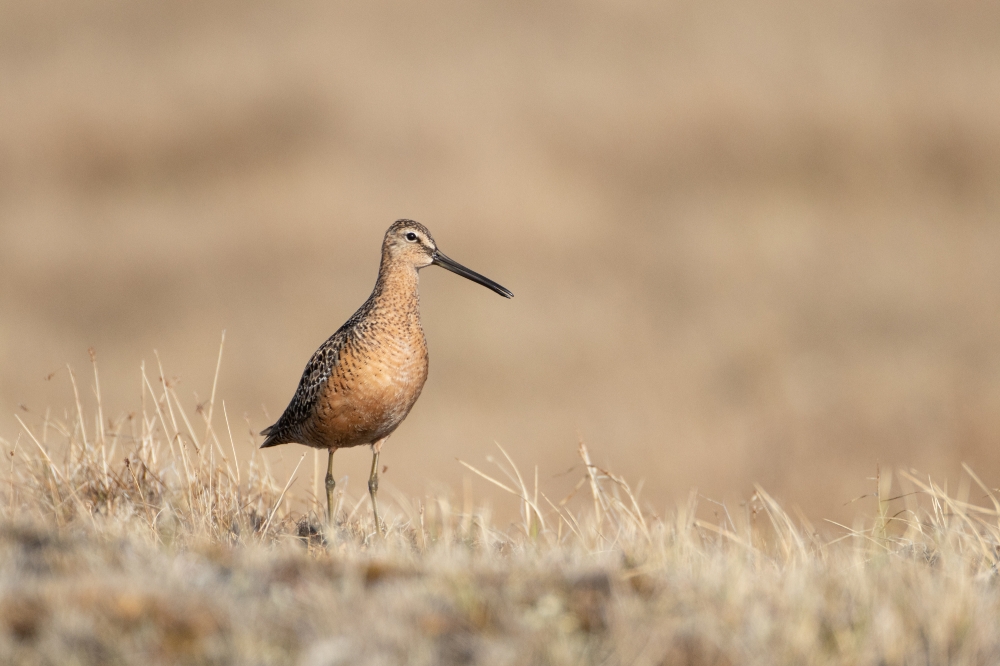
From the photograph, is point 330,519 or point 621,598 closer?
point 621,598

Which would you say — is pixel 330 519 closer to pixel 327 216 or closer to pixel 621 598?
pixel 621 598

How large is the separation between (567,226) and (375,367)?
13330 mm

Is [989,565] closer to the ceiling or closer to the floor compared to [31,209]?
closer to the floor

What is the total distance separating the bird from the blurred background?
6.65m

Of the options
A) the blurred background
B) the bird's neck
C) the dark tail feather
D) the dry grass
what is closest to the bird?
the bird's neck

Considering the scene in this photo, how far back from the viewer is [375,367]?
4902 millimetres

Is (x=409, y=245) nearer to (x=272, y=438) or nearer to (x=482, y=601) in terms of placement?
(x=272, y=438)

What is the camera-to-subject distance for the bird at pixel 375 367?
492 cm

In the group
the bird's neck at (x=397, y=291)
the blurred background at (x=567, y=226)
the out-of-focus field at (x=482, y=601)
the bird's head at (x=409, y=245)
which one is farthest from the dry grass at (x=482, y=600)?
the blurred background at (x=567, y=226)

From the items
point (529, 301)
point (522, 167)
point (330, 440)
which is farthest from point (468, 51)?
point (330, 440)

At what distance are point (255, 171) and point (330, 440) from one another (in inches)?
612

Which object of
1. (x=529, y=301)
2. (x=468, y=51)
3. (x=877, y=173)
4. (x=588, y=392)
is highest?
(x=468, y=51)

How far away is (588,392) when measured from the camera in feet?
48.4

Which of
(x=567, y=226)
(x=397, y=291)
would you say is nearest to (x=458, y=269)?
(x=397, y=291)
